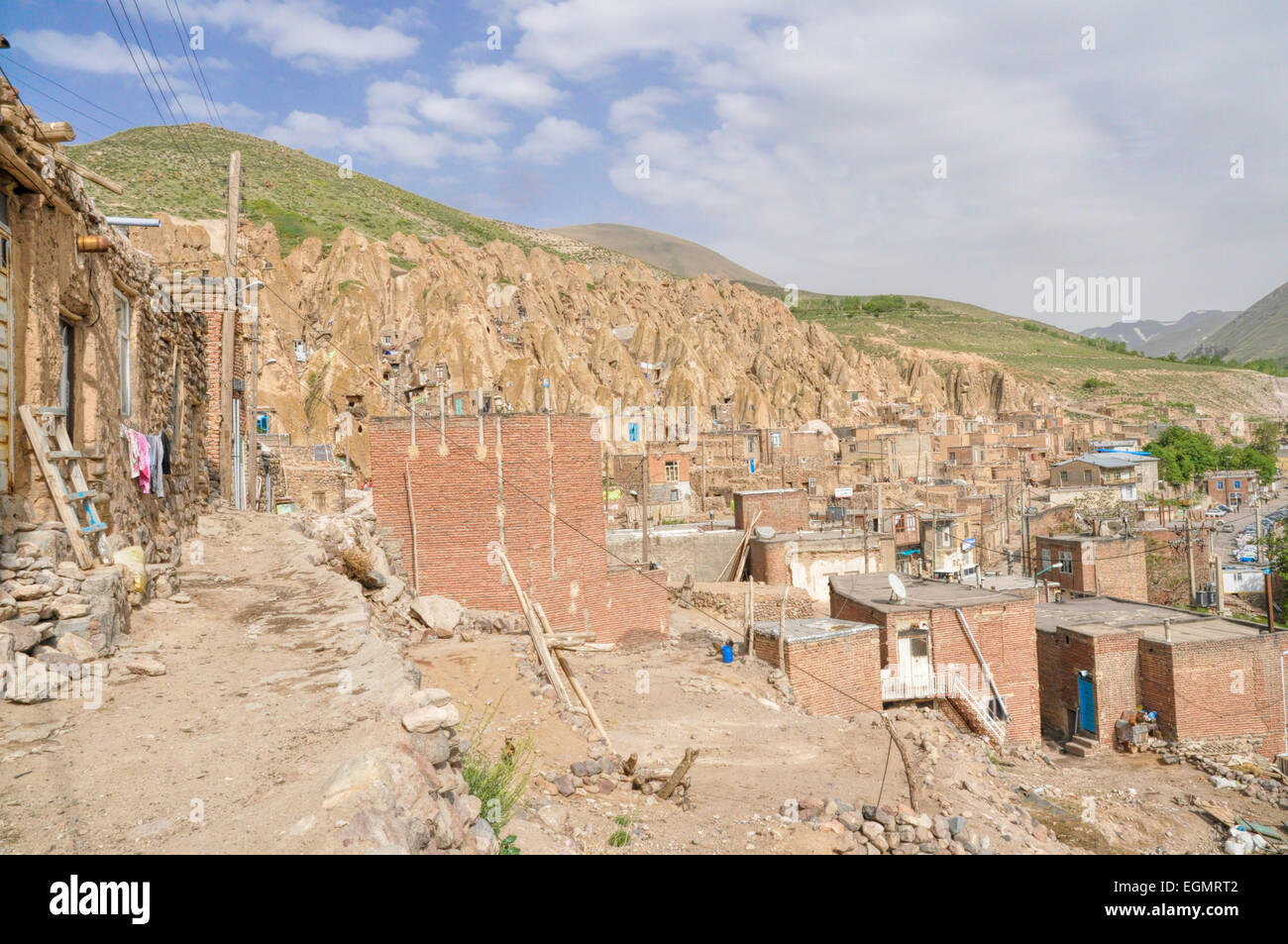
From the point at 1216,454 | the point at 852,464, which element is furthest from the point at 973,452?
the point at 1216,454

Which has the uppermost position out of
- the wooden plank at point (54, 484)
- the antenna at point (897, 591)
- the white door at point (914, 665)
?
the wooden plank at point (54, 484)

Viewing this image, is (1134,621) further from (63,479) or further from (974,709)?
(63,479)

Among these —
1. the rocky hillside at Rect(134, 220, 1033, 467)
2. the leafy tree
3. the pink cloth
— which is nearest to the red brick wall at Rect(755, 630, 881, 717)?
the pink cloth

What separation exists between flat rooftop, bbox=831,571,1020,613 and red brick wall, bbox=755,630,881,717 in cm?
168

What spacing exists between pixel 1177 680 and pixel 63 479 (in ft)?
80.9

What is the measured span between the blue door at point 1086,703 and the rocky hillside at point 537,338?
1312 inches

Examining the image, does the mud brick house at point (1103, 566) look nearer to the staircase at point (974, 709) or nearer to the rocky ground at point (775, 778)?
the rocky ground at point (775, 778)

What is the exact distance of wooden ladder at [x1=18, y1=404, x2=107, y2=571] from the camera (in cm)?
738

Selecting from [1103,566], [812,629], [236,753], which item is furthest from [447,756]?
[1103,566]

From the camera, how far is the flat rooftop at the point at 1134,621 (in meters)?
22.0

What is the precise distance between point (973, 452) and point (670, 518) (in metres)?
39.1

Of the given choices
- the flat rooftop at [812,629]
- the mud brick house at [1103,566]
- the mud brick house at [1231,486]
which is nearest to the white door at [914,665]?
the flat rooftop at [812,629]

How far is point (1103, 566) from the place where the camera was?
107 feet
